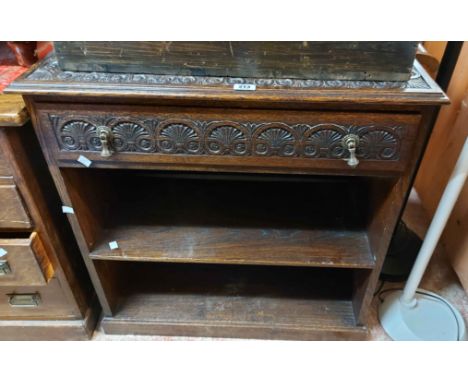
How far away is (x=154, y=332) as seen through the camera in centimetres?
107

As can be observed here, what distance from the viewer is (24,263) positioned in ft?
2.71

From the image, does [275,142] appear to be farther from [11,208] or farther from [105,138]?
[11,208]

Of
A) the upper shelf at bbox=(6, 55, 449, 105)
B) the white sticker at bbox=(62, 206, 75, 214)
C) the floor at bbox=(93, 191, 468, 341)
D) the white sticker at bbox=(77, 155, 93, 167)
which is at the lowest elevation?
the floor at bbox=(93, 191, 468, 341)

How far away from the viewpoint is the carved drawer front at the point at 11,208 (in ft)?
2.45

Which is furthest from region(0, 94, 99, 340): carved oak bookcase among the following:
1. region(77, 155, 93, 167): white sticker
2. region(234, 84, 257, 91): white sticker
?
region(234, 84, 257, 91): white sticker

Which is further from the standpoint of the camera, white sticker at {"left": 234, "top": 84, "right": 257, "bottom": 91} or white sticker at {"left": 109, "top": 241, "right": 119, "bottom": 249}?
white sticker at {"left": 109, "top": 241, "right": 119, "bottom": 249}

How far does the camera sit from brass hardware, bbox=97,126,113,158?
65 cm

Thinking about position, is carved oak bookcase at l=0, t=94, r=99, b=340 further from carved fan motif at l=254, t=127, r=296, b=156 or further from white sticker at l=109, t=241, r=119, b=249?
carved fan motif at l=254, t=127, r=296, b=156

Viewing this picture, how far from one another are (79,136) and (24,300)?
1.83 ft

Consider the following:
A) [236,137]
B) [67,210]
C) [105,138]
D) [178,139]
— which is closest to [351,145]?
[236,137]

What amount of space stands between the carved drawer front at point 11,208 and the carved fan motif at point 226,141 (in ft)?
1.35

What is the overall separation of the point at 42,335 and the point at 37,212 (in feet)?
1.47

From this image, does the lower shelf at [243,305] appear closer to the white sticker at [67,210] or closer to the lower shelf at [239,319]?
the lower shelf at [239,319]

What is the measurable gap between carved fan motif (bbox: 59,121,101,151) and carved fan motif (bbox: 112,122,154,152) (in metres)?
0.04
